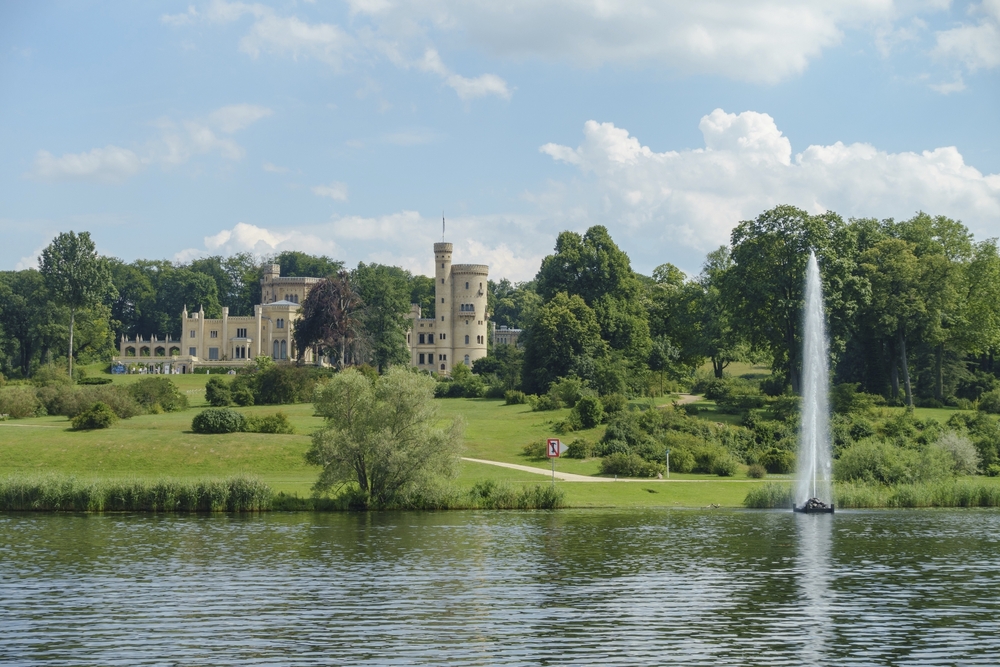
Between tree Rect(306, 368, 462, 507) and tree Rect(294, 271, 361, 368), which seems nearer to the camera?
tree Rect(306, 368, 462, 507)

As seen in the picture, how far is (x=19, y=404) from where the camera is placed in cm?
6838

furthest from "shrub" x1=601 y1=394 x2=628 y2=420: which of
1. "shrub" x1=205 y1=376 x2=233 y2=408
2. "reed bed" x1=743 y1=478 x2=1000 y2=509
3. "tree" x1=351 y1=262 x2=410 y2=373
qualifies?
"tree" x1=351 y1=262 x2=410 y2=373

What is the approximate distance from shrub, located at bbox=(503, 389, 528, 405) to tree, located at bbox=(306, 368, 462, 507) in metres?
37.2

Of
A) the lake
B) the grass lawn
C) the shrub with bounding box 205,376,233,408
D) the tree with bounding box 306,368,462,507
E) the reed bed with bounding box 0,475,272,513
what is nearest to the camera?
the lake

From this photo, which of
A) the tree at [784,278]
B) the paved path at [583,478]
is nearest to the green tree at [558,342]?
the tree at [784,278]

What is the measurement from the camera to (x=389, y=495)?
4309cm

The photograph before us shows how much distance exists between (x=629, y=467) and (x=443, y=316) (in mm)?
83479

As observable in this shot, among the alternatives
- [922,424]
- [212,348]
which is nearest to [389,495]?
[922,424]

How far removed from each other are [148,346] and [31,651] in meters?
119

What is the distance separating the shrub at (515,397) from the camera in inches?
3196

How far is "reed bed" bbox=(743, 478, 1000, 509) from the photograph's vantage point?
4512cm

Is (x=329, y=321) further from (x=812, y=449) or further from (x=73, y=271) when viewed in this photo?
(x=812, y=449)

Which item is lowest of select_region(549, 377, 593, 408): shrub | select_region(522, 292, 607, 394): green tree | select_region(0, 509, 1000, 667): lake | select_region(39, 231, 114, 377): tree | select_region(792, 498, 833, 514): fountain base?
select_region(0, 509, 1000, 667): lake

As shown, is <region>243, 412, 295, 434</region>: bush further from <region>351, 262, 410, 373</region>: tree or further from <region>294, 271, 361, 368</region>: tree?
<region>351, 262, 410, 373</region>: tree
